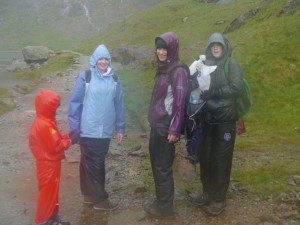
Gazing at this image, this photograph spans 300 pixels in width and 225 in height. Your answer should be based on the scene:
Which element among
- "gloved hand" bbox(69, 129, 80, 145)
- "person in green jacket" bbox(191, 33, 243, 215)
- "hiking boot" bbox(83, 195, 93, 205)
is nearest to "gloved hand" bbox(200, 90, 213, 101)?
"person in green jacket" bbox(191, 33, 243, 215)

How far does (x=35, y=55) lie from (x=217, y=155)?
145 feet

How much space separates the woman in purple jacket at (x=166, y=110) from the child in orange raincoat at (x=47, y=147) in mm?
1415

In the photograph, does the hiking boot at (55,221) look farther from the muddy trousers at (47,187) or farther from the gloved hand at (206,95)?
the gloved hand at (206,95)

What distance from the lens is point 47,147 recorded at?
650cm

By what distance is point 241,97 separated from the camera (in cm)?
675

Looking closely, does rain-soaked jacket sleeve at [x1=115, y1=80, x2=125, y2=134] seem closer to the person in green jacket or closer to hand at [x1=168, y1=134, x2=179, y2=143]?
hand at [x1=168, y1=134, x2=179, y2=143]

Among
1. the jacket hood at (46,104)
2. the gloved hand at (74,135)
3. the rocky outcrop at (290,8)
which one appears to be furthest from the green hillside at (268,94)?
the jacket hood at (46,104)

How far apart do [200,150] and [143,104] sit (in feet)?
32.7

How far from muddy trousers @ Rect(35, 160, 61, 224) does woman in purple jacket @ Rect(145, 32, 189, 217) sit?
5.14 feet

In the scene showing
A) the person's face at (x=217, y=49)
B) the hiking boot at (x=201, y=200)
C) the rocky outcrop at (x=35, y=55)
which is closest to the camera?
the person's face at (x=217, y=49)

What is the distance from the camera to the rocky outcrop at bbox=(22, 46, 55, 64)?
47.3 meters

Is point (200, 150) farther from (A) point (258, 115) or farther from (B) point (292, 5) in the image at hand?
(B) point (292, 5)

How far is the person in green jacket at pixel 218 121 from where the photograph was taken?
6645mm

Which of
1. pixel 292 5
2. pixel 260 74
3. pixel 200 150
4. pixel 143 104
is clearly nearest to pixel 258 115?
pixel 260 74
